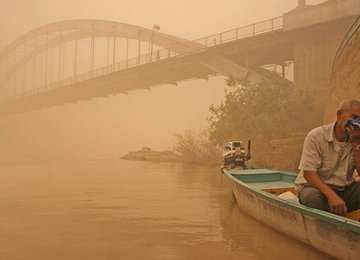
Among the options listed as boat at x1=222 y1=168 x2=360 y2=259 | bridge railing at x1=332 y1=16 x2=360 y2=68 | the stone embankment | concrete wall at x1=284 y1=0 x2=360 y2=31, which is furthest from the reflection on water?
the stone embankment

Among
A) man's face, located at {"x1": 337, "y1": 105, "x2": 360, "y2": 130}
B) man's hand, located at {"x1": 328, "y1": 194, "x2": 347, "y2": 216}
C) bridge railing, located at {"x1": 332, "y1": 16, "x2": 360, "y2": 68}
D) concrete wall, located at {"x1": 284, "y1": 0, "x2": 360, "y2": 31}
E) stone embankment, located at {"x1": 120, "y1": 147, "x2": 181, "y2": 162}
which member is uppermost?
concrete wall, located at {"x1": 284, "y1": 0, "x2": 360, "y2": 31}

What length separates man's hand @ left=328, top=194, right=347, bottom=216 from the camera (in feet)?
11.8

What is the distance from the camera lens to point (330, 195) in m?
3.64

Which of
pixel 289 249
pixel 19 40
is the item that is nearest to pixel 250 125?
pixel 289 249

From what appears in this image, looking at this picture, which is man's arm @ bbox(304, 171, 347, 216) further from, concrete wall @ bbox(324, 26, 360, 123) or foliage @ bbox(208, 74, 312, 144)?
foliage @ bbox(208, 74, 312, 144)

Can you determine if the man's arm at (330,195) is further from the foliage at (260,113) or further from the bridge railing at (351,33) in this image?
the foliage at (260,113)

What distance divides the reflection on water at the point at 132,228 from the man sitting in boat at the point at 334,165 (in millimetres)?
902

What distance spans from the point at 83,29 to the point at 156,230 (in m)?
49.6

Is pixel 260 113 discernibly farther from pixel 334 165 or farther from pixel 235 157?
pixel 334 165

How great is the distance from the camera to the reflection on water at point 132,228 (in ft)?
14.6

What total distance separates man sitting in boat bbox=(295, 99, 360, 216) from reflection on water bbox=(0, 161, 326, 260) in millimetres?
902

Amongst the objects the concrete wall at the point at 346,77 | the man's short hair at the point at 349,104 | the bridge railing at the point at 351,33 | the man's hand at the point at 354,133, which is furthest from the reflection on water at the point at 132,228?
the bridge railing at the point at 351,33

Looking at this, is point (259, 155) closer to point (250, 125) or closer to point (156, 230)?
point (250, 125)

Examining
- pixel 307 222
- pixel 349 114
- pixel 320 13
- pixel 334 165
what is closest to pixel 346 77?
pixel 320 13
